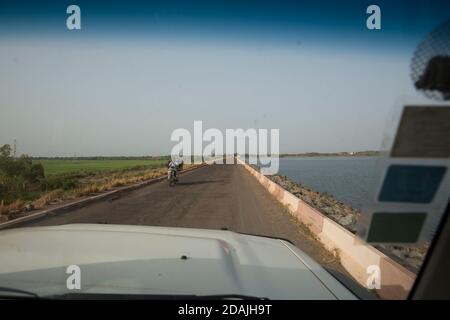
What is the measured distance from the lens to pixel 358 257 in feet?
22.1

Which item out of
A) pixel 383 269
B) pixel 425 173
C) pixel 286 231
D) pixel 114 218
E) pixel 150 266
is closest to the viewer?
pixel 425 173

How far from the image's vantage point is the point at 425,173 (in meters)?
2.06

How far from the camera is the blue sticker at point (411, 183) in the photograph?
2.05 metres

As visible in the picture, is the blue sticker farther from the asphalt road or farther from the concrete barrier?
the asphalt road

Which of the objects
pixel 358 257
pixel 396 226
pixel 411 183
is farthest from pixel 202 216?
pixel 411 183

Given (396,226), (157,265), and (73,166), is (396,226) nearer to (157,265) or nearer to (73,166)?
(157,265)

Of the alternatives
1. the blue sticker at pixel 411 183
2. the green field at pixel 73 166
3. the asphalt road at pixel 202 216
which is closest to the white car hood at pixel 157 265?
the blue sticker at pixel 411 183

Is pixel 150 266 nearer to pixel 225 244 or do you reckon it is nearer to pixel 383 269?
pixel 225 244

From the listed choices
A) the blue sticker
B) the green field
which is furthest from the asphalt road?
the green field

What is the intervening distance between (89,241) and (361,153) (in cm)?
251

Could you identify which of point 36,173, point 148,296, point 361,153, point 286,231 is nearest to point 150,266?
point 148,296

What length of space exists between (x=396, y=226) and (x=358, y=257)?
15.7ft

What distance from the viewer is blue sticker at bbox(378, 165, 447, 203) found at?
205 centimetres

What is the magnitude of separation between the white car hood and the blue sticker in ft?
2.60
